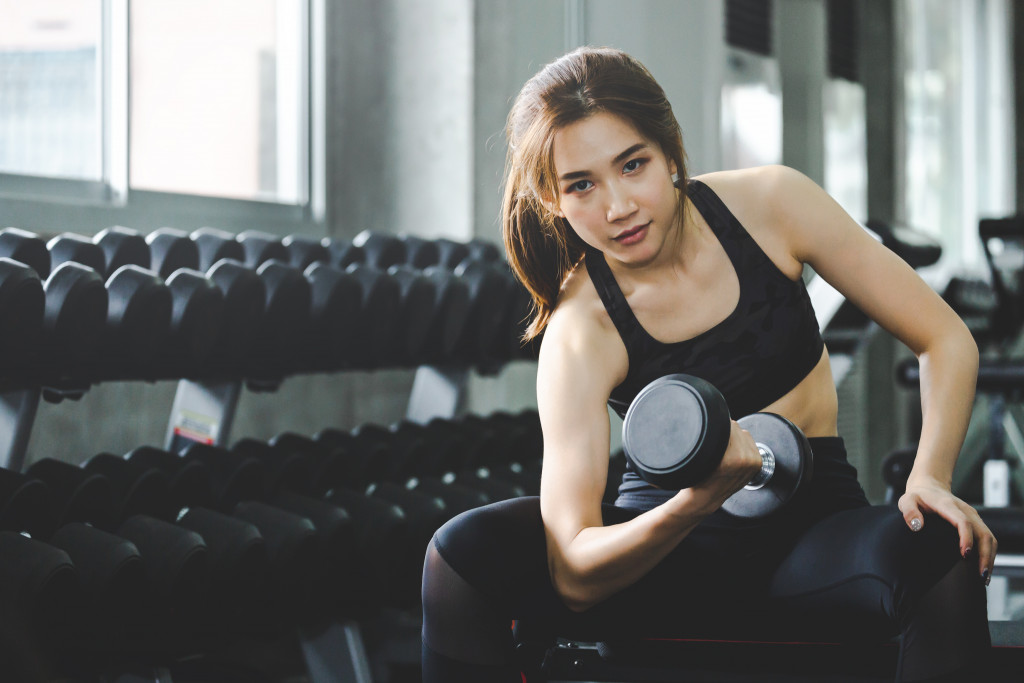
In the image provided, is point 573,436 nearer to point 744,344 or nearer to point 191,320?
point 744,344

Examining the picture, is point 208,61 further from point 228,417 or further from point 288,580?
point 288,580

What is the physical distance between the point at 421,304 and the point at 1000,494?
1.53 m

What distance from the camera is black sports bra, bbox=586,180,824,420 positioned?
3.58 ft

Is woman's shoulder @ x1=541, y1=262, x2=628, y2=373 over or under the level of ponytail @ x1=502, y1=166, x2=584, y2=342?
under

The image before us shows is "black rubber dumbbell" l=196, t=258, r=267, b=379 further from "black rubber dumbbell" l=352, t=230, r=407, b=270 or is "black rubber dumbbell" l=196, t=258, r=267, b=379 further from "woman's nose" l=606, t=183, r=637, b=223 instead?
"woman's nose" l=606, t=183, r=637, b=223

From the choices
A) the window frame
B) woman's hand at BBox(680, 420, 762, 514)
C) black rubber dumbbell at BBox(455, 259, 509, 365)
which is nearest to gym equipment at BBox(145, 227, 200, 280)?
the window frame

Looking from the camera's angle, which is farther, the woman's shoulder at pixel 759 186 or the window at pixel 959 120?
the window at pixel 959 120

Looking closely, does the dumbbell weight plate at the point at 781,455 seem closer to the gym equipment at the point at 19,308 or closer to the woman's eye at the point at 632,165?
the woman's eye at the point at 632,165

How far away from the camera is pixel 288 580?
1496 mm

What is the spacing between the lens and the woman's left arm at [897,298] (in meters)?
1.07

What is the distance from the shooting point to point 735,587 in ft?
3.31

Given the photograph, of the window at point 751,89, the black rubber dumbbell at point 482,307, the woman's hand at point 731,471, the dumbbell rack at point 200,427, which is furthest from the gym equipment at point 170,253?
the window at point 751,89

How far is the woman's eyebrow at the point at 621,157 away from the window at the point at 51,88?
1.32 metres

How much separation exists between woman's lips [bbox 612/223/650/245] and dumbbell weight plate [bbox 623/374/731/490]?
0.27 meters
